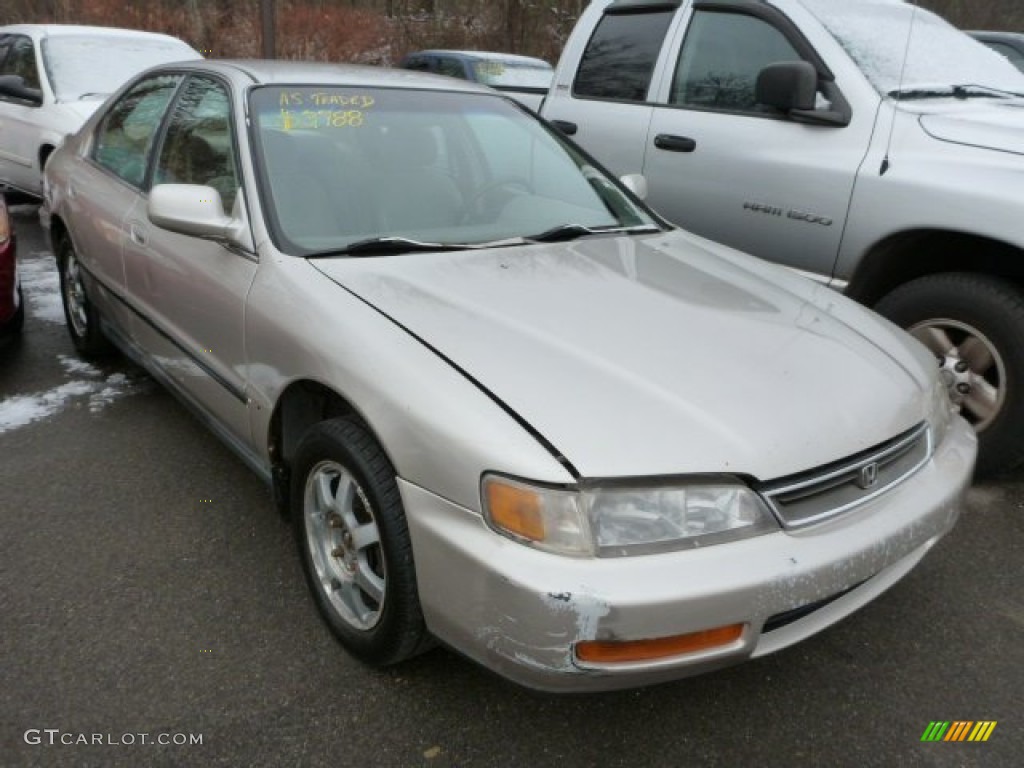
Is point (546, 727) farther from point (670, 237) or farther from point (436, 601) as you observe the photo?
point (670, 237)

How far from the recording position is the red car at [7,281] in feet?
12.7

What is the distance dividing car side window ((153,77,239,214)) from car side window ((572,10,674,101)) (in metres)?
2.26

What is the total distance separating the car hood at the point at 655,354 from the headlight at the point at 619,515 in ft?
0.16

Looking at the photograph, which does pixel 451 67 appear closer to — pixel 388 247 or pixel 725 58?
pixel 725 58

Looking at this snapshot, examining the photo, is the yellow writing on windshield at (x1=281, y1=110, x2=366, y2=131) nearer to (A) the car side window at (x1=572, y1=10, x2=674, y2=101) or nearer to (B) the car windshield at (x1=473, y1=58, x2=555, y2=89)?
(A) the car side window at (x1=572, y1=10, x2=674, y2=101)

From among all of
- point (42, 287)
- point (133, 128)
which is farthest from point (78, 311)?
point (42, 287)

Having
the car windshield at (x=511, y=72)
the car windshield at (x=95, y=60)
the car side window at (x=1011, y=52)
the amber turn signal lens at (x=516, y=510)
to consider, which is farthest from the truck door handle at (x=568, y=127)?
the car windshield at (x=511, y=72)

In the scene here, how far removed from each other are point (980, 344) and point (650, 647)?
224 centimetres

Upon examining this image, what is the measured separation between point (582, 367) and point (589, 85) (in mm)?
3225

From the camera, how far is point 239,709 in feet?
6.63

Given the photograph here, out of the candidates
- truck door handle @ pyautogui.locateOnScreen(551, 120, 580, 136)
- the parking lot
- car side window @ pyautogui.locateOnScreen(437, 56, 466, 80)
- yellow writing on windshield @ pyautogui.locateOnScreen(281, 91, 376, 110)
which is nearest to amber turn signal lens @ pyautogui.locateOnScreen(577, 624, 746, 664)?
the parking lot

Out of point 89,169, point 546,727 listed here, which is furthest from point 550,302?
point 89,169

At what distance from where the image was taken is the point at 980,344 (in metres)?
3.14

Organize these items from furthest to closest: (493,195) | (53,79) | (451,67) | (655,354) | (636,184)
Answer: (451,67) < (53,79) < (636,184) < (493,195) < (655,354)
